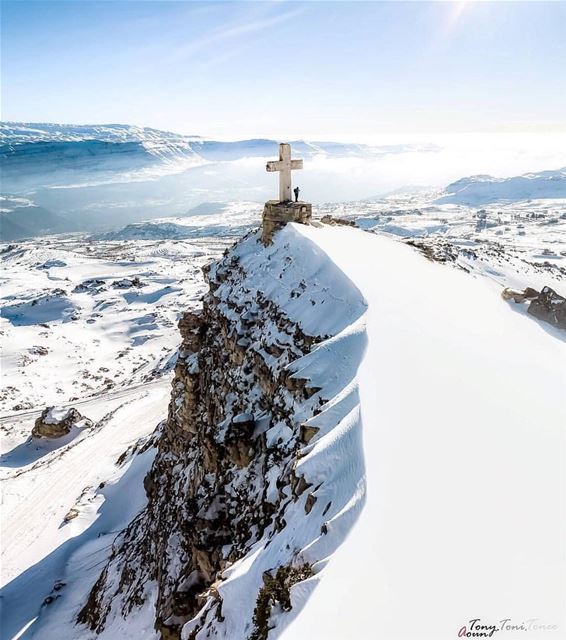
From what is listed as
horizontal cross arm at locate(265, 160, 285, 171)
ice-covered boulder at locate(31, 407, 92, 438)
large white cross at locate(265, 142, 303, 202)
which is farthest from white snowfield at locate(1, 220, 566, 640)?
ice-covered boulder at locate(31, 407, 92, 438)

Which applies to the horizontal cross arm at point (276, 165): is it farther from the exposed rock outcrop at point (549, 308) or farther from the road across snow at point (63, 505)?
the road across snow at point (63, 505)

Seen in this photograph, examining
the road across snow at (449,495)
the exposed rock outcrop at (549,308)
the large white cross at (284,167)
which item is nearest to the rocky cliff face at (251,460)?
the road across snow at (449,495)

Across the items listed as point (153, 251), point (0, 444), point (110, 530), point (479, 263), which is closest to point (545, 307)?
point (479, 263)

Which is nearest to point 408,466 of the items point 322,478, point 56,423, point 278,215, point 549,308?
point 322,478

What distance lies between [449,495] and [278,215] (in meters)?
13.7

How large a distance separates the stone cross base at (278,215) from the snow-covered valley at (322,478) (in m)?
0.69

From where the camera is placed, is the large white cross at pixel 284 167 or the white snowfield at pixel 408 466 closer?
the white snowfield at pixel 408 466

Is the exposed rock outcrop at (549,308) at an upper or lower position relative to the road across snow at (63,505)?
upper

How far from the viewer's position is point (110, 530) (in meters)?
19.7

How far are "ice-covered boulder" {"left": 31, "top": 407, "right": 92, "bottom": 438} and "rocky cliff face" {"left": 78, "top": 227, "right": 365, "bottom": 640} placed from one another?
17.3m

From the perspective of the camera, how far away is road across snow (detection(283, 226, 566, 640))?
3670mm

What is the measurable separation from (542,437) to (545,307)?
985cm

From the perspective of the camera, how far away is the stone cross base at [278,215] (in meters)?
16.7

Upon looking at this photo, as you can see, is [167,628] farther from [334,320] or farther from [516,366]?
[516,366]
